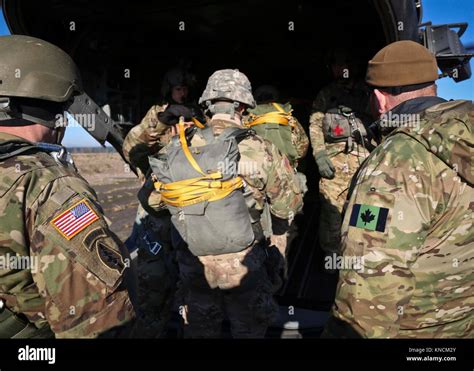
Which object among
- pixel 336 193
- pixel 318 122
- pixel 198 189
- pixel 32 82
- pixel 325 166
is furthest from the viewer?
pixel 318 122

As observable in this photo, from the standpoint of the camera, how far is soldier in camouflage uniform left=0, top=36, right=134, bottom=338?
1.21 m

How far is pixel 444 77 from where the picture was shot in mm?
3689

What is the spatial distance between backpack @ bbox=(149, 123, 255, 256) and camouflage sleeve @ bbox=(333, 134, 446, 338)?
3.10 ft

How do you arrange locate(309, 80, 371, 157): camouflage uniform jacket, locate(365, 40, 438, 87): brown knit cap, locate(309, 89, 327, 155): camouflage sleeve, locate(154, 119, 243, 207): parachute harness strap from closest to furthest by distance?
locate(365, 40, 438, 87): brown knit cap
locate(154, 119, 243, 207): parachute harness strap
locate(309, 80, 371, 157): camouflage uniform jacket
locate(309, 89, 327, 155): camouflage sleeve

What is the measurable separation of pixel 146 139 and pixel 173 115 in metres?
0.33

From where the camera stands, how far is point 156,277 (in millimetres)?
2994

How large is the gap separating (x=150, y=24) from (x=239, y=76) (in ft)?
6.12

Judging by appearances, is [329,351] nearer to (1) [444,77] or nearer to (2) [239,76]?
(2) [239,76]

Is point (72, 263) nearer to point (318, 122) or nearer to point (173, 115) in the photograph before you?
point (173, 115)

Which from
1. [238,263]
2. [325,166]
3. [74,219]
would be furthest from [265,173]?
[325,166]

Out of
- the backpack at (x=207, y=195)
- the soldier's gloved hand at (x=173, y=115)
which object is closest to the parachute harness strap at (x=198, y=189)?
the backpack at (x=207, y=195)

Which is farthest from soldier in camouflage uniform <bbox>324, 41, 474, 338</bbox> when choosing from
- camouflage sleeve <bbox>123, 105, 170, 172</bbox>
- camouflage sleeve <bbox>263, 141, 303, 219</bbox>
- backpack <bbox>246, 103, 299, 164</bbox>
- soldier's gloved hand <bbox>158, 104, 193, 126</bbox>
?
backpack <bbox>246, 103, 299, 164</bbox>

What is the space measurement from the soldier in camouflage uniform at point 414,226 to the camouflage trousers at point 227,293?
3.25 ft

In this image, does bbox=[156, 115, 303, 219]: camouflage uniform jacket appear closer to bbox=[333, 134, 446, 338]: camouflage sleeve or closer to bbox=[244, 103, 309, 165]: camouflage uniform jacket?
bbox=[333, 134, 446, 338]: camouflage sleeve
